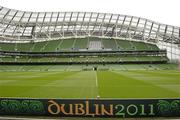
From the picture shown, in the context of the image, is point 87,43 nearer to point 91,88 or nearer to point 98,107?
point 91,88

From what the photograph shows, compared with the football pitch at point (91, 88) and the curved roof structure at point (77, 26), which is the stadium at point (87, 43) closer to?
the curved roof structure at point (77, 26)

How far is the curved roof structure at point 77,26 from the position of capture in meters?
85.1

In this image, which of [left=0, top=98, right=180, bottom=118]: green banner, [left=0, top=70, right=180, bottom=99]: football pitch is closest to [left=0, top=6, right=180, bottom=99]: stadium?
[left=0, top=70, right=180, bottom=99]: football pitch

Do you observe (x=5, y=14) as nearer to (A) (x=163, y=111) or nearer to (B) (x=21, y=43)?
(B) (x=21, y=43)

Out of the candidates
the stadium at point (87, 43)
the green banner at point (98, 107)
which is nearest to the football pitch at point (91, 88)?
the green banner at point (98, 107)

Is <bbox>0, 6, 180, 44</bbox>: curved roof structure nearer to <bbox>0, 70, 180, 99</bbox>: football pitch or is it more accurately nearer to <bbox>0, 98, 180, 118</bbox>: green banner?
<bbox>0, 70, 180, 99</bbox>: football pitch

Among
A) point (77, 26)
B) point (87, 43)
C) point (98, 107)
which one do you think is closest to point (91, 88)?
point (98, 107)

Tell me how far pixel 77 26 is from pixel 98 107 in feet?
271

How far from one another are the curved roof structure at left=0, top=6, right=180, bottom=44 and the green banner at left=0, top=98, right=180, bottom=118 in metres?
75.6

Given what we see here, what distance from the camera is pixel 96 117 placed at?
12.1 m

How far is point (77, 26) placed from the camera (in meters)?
92.5

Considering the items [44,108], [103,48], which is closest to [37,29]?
[103,48]

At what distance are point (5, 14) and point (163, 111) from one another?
79495mm

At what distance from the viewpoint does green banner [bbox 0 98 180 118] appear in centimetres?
1178
